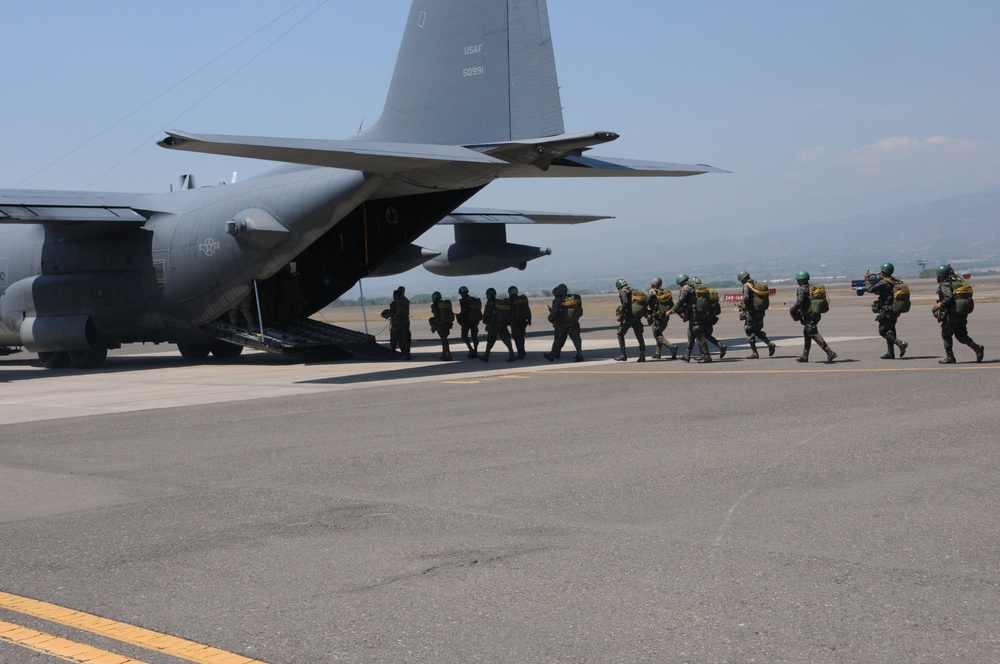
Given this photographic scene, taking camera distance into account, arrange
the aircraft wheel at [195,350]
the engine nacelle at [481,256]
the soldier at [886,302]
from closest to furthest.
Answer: the soldier at [886,302] → the aircraft wheel at [195,350] → the engine nacelle at [481,256]

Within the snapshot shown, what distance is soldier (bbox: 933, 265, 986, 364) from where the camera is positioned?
1717 centimetres

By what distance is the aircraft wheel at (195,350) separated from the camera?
2864 centimetres

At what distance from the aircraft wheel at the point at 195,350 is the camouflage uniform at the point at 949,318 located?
1903 cm

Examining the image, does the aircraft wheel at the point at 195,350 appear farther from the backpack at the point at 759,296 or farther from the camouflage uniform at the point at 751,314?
the backpack at the point at 759,296

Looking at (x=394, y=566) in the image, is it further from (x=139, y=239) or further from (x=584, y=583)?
(x=139, y=239)

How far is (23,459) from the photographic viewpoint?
1114 centimetres

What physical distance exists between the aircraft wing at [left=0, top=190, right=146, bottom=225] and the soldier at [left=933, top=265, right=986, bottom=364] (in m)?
18.1

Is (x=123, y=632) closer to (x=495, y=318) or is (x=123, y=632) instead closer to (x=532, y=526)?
(x=532, y=526)

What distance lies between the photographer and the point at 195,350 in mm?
28828

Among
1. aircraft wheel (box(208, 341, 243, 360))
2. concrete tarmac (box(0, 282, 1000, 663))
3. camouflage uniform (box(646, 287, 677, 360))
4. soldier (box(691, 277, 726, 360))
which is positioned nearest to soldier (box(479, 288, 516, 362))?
camouflage uniform (box(646, 287, 677, 360))

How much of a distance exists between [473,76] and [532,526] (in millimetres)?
15478

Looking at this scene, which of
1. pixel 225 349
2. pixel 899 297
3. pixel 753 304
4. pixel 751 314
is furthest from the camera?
pixel 225 349

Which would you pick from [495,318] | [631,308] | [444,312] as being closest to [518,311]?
[495,318]

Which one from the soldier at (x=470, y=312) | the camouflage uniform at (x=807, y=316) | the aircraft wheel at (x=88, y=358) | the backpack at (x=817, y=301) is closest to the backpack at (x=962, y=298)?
the backpack at (x=817, y=301)
